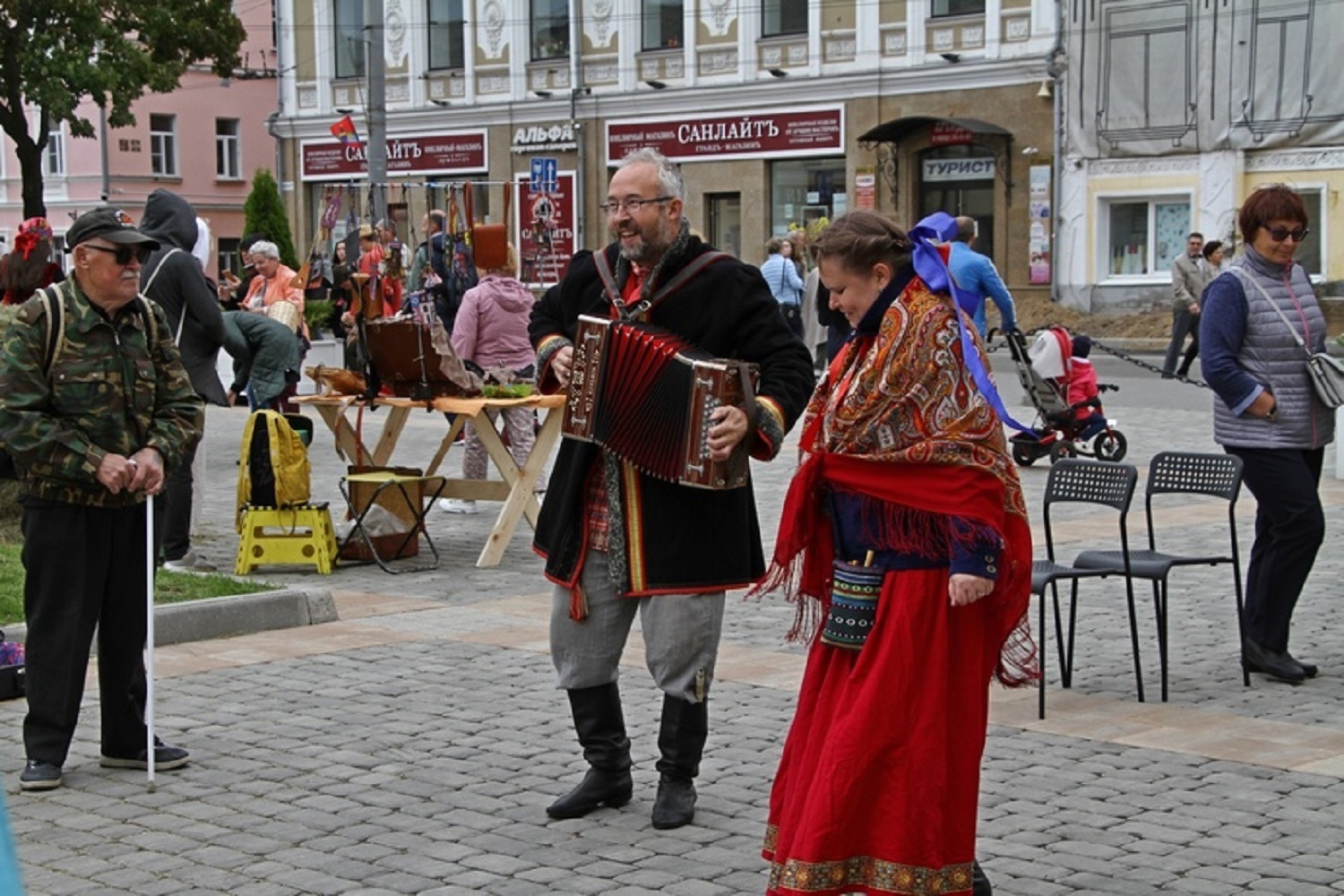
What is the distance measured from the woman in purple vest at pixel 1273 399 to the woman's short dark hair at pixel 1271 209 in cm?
1

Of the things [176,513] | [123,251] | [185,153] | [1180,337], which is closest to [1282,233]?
[123,251]

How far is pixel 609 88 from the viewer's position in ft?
136

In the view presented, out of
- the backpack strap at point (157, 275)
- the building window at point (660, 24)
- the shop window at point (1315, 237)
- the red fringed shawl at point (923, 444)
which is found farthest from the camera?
the building window at point (660, 24)

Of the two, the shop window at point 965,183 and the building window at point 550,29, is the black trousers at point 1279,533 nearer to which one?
the shop window at point 965,183

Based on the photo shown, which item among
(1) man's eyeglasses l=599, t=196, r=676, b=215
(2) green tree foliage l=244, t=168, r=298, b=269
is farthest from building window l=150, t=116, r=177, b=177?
(1) man's eyeglasses l=599, t=196, r=676, b=215

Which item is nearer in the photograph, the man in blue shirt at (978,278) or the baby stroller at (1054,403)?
the man in blue shirt at (978,278)

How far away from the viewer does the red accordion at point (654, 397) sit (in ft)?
17.9

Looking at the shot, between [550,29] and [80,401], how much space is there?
37.2 meters

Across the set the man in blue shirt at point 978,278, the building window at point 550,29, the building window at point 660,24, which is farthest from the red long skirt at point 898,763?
the building window at point 550,29

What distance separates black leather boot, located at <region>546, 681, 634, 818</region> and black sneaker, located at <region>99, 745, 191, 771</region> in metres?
1.43

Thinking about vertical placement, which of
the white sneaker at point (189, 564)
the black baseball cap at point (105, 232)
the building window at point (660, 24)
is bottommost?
the white sneaker at point (189, 564)

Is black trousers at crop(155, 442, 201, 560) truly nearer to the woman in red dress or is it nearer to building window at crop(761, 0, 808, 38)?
the woman in red dress

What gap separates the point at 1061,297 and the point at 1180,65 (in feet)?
14.5

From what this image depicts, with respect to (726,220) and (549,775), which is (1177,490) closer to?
(549,775)
